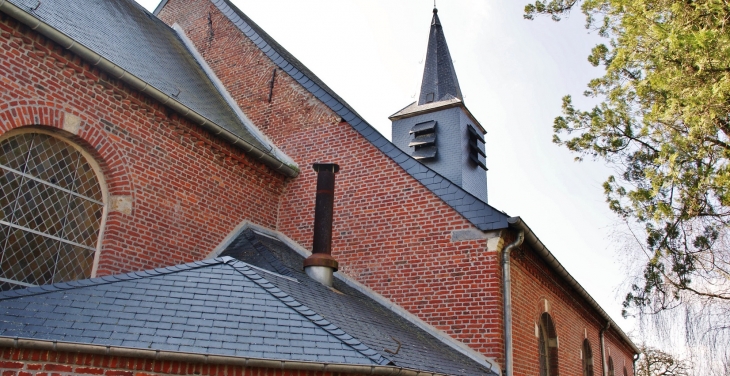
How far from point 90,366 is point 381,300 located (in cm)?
485

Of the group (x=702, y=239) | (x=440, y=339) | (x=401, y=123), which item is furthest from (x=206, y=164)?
(x=401, y=123)

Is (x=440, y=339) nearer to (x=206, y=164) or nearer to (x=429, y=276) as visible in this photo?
(x=429, y=276)

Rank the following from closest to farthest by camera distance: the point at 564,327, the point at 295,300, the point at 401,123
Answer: the point at 295,300 → the point at 564,327 → the point at 401,123

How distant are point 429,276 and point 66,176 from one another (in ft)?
15.6

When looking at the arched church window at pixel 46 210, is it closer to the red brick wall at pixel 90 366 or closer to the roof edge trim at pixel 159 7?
the red brick wall at pixel 90 366

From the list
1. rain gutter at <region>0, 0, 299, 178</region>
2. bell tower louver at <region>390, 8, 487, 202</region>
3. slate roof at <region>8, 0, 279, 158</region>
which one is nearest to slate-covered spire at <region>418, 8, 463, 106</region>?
bell tower louver at <region>390, 8, 487, 202</region>

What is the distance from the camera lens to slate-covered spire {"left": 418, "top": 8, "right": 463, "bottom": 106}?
1766 cm

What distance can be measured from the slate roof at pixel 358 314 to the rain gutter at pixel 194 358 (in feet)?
1.32

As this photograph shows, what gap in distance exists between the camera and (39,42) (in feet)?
20.7

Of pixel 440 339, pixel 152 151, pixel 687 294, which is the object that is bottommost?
pixel 440 339

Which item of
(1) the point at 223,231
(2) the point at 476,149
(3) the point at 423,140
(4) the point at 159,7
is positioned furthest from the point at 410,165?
(2) the point at 476,149

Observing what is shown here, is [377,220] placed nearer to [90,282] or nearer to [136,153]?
[136,153]

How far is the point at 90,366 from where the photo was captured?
4.05 metres

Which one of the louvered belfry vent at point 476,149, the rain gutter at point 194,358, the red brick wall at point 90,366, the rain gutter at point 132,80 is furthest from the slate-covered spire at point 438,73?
the red brick wall at point 90,366
